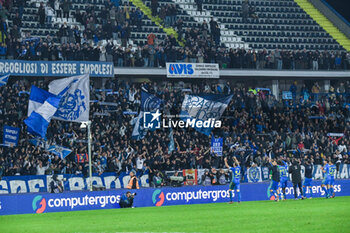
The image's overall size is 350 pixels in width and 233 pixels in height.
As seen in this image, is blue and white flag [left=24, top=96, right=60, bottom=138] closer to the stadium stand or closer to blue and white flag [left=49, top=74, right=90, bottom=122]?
blue and white flag [left=49, top=74, right=90, bottom=122]

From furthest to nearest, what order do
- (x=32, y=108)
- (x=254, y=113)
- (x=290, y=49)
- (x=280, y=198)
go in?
(x=290, y=49) → (x=254, y=113) → (x=280, y=198) → (x=32, y=108)

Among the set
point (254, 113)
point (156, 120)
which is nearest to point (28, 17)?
point (156, 120)

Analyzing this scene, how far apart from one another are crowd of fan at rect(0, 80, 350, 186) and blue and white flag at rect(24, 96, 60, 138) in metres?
2.86

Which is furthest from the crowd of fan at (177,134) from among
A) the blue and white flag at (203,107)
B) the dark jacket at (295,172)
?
the dark jacket at (295,172)

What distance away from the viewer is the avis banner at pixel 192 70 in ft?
141

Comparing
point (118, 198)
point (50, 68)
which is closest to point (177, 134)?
point (118, 198)

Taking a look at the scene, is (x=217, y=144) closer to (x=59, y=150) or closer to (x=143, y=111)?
(x=143, y=111)

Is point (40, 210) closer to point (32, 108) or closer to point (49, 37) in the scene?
point (32, 108)

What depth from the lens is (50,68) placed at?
38969mm

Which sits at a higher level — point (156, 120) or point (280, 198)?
point (156, 120)

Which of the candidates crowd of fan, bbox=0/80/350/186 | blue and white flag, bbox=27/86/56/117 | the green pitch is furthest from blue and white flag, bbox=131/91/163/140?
the green pitch

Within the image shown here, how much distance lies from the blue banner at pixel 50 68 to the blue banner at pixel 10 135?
19.0ft

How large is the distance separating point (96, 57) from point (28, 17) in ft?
21.3

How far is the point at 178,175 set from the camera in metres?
34.5
